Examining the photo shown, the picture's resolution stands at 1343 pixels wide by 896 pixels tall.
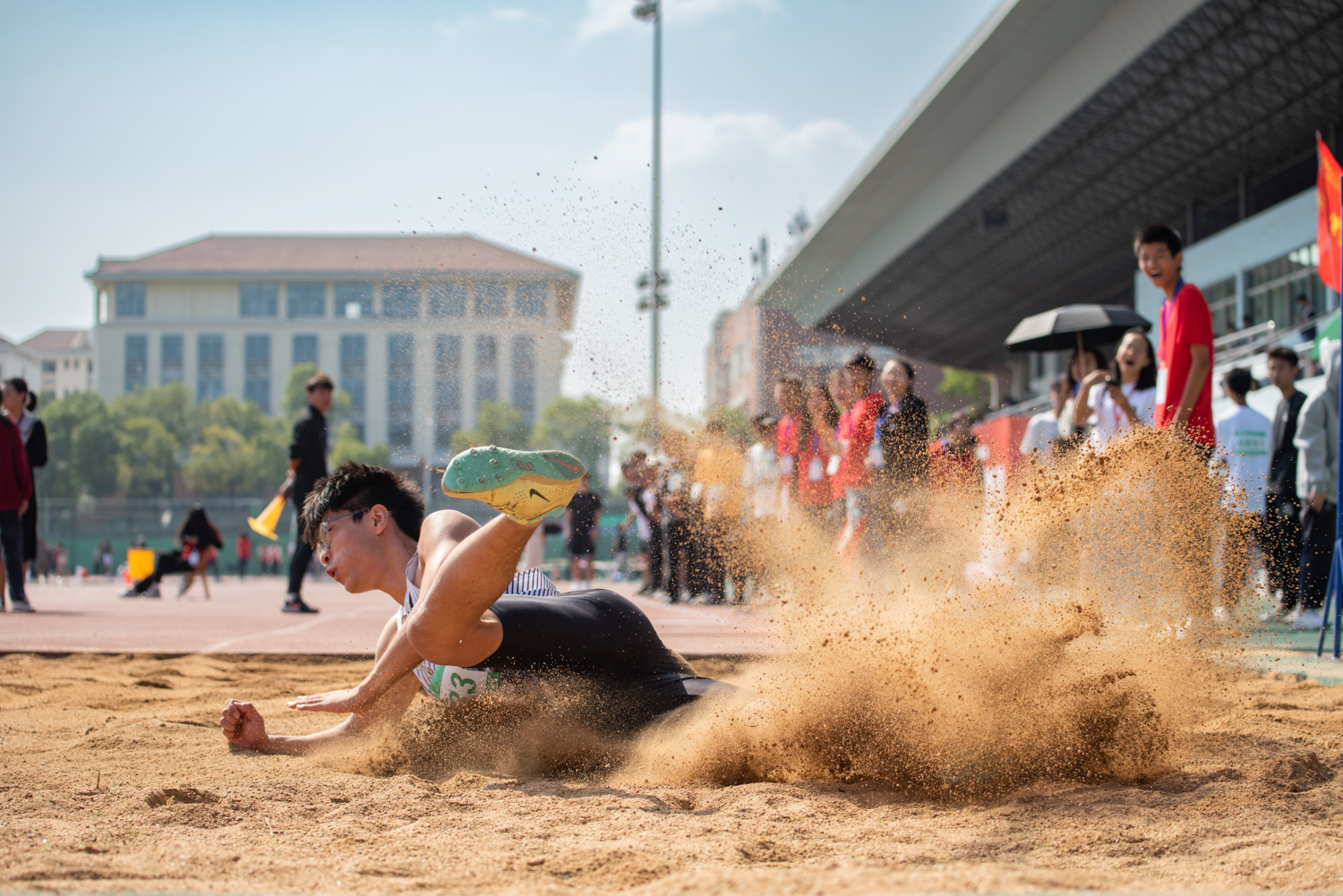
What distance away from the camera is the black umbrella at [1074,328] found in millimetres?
8320

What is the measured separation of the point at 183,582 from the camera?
15359 millimetres

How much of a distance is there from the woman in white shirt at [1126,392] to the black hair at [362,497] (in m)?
3.45

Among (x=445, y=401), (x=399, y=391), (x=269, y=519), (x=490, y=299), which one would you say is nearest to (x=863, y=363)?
(x=490, y=299)

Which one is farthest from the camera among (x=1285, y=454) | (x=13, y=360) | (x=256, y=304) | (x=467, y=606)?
(x=256, y=304)

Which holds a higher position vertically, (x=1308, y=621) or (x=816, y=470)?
(x=816, y=470)

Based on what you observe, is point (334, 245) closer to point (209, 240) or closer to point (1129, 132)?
point (209, 240)

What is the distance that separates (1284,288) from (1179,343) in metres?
17.2

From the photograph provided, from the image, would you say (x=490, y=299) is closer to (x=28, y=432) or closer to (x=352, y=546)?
(x=352, y=546)

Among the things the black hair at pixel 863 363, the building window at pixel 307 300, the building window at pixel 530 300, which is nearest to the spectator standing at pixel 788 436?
the black hair at pixel 863 363

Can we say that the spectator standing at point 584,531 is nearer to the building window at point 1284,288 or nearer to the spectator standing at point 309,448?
the spectator standing at point 309,448

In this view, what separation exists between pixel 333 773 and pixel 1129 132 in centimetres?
2081

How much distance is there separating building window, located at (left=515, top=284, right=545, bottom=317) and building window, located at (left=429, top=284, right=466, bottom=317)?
30cm

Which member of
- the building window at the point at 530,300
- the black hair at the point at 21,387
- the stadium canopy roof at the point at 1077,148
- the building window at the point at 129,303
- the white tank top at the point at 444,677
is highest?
the building window at the point at 129,303

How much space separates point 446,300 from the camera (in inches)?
209
